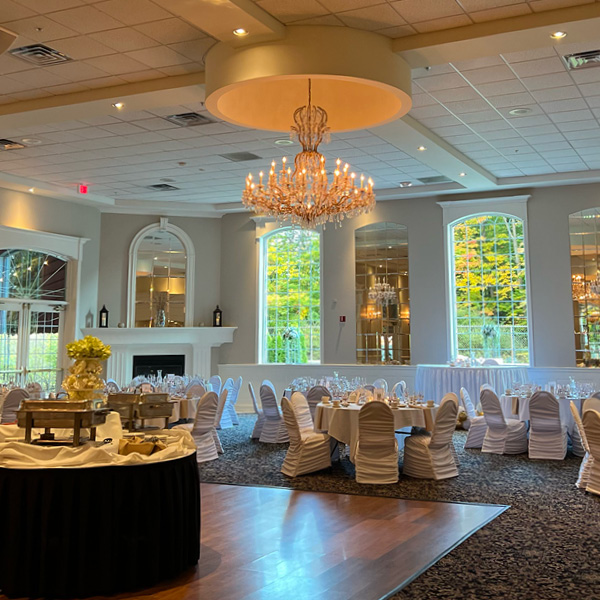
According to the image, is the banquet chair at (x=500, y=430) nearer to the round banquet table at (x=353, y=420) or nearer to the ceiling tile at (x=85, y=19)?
the round banquet table at (x=353, y=420)

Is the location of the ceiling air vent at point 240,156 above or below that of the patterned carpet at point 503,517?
above

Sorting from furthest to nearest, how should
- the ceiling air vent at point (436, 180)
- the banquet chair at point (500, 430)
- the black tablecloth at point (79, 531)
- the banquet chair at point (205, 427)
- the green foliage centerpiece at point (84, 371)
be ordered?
1. the ceiling air vent at point (436, 180)
2. the banquet chair at point (500, 430)
3. the banquet chair at point (205, 427)
4. the green foliage centerpiece at point (84, 371)
5. the black tablecloth at point (79, 531)

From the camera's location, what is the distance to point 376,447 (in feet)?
23.3

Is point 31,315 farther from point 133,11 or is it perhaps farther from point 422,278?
point 133,11

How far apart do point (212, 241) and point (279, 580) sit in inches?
434

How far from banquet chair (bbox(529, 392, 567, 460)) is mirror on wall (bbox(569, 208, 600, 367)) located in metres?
3.69

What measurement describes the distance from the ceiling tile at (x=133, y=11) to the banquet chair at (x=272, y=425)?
5.77 meters

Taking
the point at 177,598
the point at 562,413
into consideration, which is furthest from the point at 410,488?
the point at 177,598

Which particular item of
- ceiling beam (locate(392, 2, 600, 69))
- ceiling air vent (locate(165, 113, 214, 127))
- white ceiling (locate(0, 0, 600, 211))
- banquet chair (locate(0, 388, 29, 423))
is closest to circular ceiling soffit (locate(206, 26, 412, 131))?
white ceiling (locate(0, 0, 600, 211))

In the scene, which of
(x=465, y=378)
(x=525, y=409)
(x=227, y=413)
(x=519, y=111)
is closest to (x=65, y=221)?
(x=227, y=413)

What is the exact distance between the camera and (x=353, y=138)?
30.4 feet

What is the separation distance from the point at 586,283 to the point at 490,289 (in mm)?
1741

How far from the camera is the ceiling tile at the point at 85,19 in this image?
565 centimetres

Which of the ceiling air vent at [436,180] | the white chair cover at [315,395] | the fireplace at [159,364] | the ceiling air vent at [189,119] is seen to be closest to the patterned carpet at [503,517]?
the white chair cover at [315,395]
